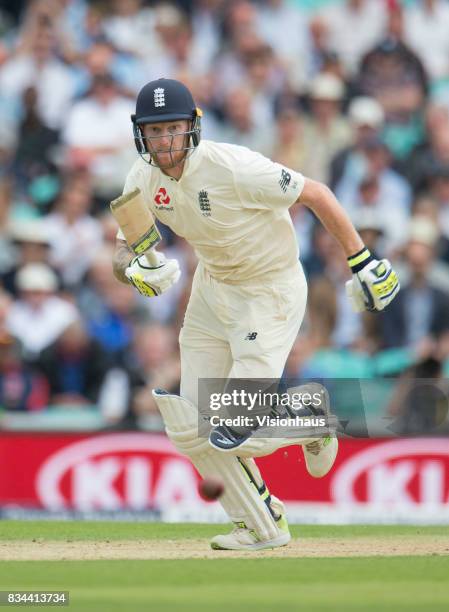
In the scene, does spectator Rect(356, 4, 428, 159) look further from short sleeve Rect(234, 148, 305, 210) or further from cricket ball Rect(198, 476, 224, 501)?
cricket ball Rect(198, 476, 224, 501)

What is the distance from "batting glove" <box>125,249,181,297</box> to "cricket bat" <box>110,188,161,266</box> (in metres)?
0.01

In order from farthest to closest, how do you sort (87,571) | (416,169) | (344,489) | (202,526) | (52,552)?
(416,169)
(344,489)
(202,526)
(52,552)
(87,571)

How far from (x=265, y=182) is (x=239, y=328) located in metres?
0.72

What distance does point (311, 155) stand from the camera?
11.6m

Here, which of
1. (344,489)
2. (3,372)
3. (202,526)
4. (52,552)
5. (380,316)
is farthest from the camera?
(380,316)

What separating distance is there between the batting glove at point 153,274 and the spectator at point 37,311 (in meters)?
3.93

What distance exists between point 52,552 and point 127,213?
172 cm

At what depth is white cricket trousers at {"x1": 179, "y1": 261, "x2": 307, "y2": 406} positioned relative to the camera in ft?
21.2

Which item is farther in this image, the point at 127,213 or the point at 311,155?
the point at 311,155

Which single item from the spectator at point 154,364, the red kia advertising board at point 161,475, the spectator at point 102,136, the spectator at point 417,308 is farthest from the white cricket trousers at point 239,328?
the spectator at point 102,136

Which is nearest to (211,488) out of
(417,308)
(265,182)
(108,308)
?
(265,182)

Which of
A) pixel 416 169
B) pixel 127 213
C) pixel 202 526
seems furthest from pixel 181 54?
pixel 127 213

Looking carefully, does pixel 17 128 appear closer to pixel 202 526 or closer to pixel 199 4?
pixel 199 4

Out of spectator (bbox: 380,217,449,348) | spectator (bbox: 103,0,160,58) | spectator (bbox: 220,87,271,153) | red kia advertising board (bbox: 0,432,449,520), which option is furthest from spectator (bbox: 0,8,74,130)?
red kia advertising board (bbox: 0,432,449,520)
